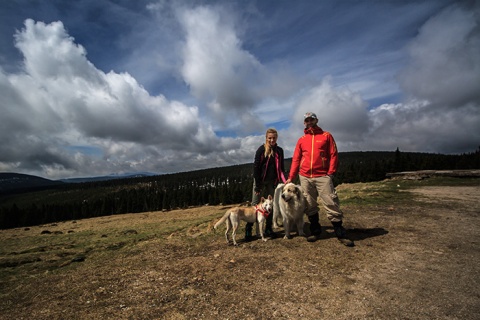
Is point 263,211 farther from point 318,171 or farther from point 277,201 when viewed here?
point 318,171

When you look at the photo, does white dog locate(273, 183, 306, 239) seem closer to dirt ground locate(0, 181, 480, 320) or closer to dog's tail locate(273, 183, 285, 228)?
dog's tail locate(273, 183, 285, 228)

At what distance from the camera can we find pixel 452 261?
17.5ft

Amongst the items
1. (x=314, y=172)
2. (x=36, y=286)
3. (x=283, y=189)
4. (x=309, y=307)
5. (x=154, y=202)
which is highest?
(x=314, y=172)

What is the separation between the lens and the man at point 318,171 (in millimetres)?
6840

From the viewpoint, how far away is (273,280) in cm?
491

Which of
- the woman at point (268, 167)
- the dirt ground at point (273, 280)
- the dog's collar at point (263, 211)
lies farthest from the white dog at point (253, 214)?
the dirt ground at point (273, 280)

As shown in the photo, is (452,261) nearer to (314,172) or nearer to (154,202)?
(314,172)

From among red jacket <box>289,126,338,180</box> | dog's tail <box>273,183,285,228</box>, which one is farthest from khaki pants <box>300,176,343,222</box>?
dog's tail <box>273,183,285,228</box>

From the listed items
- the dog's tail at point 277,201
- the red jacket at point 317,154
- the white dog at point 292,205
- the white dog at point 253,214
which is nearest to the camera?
the red jacket at point 317,154

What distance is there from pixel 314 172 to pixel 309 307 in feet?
13.0

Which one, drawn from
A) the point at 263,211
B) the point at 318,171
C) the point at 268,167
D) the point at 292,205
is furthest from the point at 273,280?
the point at 268,167

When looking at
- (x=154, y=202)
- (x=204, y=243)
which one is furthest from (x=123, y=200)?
(x=204, y=243)

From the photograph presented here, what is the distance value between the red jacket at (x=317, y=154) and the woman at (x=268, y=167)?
2.35 ft

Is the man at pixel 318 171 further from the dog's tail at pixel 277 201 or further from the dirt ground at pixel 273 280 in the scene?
the dog's tail at pixel 277 201
